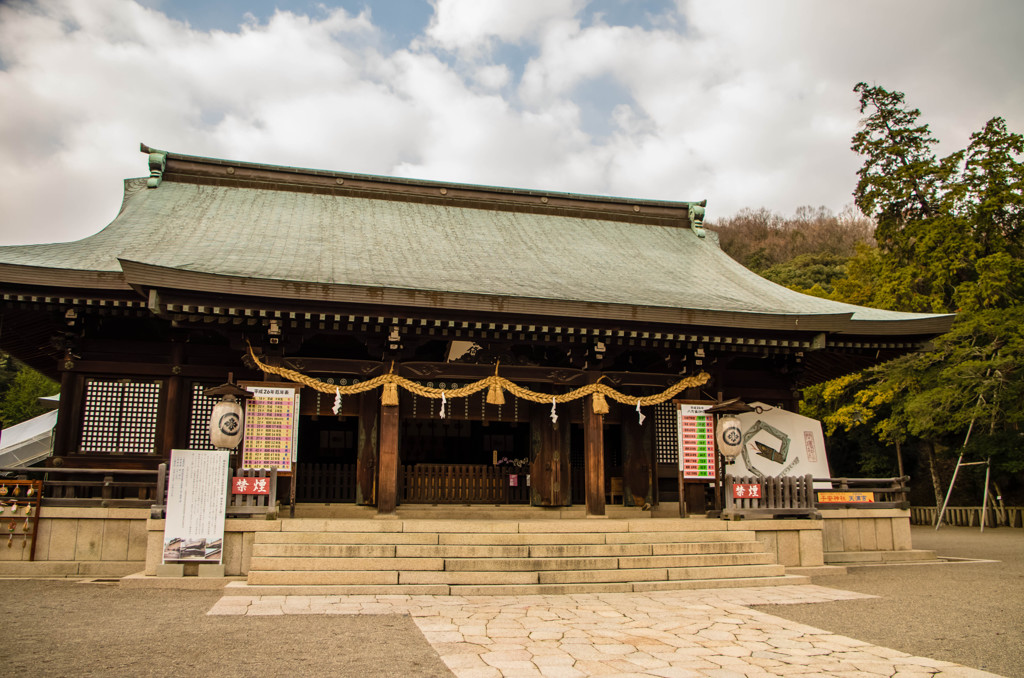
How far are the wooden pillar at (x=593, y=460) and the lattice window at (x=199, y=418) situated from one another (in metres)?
6.45

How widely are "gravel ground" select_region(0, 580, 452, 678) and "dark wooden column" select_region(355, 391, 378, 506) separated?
4452 mm

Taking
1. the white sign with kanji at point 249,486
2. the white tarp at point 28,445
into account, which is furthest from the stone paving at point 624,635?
the white tarp at point 28,445

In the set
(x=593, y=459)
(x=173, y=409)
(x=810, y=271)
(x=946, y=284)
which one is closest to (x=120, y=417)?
(x=173, y=409)

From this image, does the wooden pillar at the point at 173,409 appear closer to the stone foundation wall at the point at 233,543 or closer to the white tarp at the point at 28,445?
the stone foundation wall at the point at 233,543

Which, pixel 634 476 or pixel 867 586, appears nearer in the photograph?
pixel 867 586

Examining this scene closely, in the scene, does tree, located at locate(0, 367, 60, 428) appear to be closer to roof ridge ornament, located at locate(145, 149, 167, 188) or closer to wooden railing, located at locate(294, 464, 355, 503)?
roof ridge ornament, located at locate(145, 149, 167, 188)

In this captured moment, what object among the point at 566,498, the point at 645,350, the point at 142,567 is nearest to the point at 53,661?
the point at 142,567

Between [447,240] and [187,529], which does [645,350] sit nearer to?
[447,240]

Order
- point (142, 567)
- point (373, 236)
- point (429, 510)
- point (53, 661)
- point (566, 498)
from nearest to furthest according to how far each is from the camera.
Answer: point (53, 661), point (142, 567), point (429, 510), point (566, 498), point (373, 236)

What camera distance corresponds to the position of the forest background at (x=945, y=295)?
64.2 feet

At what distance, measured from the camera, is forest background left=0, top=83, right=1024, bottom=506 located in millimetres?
19578

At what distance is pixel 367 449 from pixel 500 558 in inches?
160

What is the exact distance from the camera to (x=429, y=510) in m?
12.7

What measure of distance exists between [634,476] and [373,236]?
7.36 m
